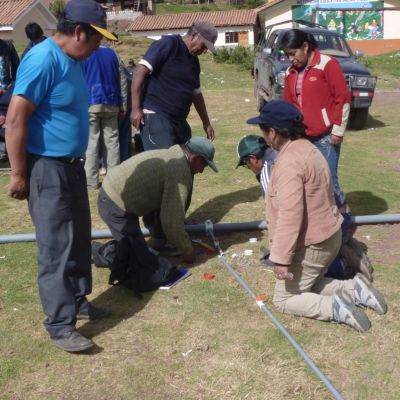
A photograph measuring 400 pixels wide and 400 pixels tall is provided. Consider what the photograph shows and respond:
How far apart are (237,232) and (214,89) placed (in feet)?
43.0

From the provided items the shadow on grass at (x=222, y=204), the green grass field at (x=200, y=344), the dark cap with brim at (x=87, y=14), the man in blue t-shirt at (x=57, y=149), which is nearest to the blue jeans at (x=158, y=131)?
the green grass field at (x=200, y=344)

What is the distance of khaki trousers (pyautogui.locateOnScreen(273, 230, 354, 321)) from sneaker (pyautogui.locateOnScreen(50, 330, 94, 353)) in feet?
4.36

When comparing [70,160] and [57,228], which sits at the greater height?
[70,160]

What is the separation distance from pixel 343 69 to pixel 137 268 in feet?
25.6

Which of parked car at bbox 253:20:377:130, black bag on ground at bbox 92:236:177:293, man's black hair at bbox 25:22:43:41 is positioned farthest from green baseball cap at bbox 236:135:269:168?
parked car at bbox 253:20:377:130

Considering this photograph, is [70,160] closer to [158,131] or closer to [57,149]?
[57,149]

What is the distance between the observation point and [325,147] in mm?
5230

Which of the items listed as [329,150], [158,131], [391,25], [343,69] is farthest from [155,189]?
[391,25]

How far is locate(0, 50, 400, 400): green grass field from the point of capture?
322 cm

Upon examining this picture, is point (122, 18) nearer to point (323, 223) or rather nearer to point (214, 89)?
point (214, 89)

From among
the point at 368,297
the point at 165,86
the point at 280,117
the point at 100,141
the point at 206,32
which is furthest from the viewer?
the point at 100,141

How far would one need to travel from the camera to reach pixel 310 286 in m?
3.95

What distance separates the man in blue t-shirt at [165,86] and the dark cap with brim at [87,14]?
69.9 inches

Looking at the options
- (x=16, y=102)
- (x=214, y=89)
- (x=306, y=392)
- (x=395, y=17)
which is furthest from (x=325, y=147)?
(x=395, y=17)
